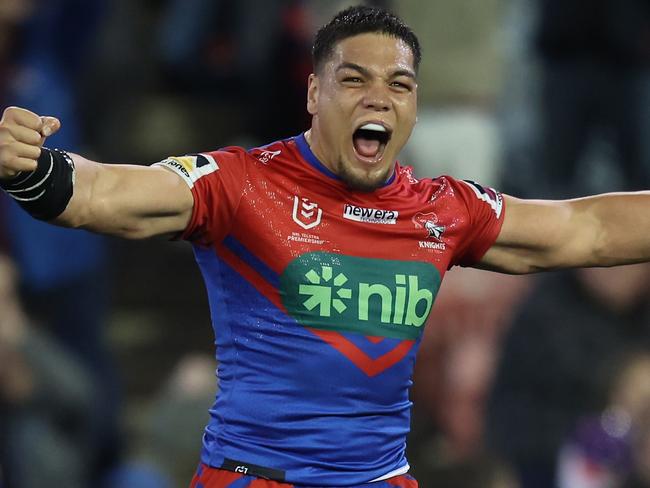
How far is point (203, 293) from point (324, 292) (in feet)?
14.6

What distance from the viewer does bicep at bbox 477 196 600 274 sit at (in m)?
4.27

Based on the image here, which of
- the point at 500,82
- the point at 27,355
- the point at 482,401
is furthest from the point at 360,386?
the point at 500,82

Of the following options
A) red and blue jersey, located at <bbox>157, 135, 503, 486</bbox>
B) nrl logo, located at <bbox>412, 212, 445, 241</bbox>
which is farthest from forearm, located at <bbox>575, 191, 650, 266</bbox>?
red and blue jersey, located at <bbox>157, 135, 503, 486</bbox>

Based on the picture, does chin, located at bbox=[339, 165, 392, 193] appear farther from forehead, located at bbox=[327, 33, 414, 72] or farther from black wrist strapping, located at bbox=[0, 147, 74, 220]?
black wrist strapping, located at bbox=[0, 147, 74, 220]

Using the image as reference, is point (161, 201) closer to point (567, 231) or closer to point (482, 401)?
point (567, 231)

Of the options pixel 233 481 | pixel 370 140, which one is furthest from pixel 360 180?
pixel 233 481

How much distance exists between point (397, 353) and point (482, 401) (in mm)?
3345

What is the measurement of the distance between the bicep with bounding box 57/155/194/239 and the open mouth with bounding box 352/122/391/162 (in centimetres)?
47

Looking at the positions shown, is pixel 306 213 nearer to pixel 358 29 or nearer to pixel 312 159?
pixel 312 159

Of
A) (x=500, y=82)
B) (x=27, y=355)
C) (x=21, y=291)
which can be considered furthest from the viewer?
(x=500, y=82)

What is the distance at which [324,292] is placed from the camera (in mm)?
3879

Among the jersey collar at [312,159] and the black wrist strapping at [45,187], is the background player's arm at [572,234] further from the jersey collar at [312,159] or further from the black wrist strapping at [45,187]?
the black wrist strapping at [45,187]

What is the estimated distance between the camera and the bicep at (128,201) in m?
3.64

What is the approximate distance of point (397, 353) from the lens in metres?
3.96
